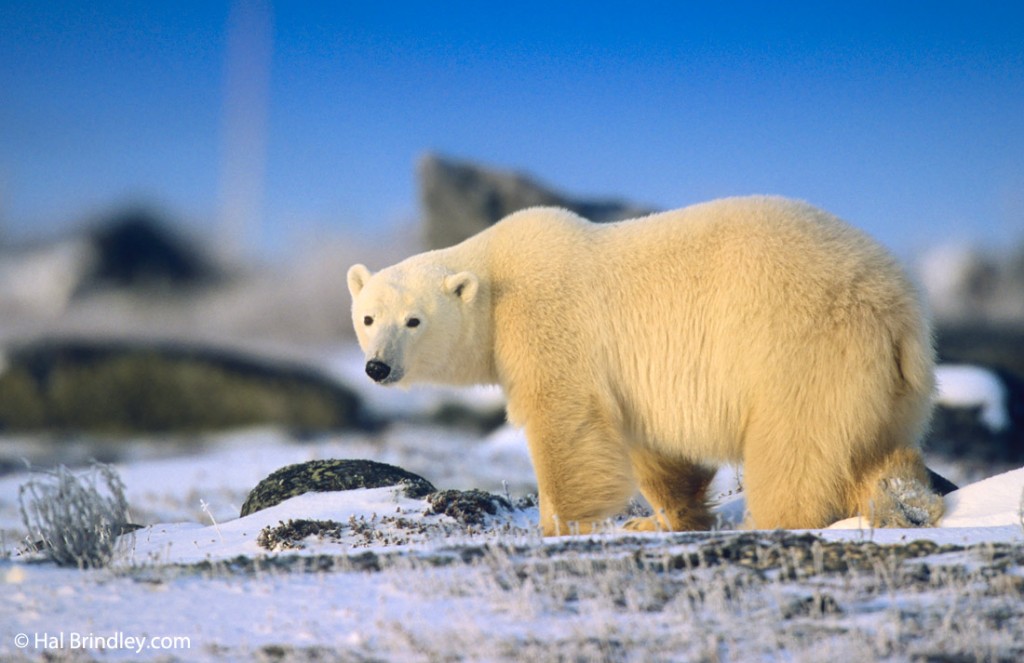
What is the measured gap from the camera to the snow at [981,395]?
60.0ft

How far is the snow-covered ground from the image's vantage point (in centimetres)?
370

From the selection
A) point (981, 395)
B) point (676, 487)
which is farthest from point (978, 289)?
point (676, 487)

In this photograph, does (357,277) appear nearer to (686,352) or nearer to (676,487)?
(686,352)

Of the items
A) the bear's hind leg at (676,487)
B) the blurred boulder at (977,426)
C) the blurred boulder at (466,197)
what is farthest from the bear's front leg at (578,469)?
the blurred boulder at (466,197)

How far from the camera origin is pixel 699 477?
763 cm

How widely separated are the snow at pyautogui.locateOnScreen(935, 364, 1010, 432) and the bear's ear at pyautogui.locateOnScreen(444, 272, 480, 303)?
45.0ft

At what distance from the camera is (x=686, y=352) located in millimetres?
6637

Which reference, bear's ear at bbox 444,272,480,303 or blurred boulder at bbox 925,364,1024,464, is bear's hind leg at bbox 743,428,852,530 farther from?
blurred boulder at bbox 925,364,1024,464

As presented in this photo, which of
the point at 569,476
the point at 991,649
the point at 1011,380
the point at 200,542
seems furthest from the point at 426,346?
the point at 1011,380

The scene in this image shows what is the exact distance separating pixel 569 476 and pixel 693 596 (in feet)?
8.09

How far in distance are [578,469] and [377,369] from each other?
1540 millimetres

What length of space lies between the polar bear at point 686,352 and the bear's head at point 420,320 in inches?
0.6

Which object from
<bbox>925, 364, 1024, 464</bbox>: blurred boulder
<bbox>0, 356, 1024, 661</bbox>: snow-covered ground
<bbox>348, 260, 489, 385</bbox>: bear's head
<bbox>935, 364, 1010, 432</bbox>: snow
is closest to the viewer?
<bbox>0, 356, 1024, 661</bbox>: snow-covered ground

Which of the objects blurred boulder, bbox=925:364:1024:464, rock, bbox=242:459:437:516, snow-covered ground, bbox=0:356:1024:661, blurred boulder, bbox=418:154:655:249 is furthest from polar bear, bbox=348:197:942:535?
blurred boulder, bbox=418:154:655:249
